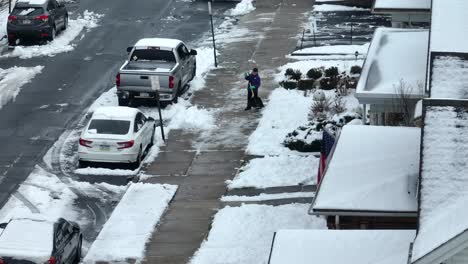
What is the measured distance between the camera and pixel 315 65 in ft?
124

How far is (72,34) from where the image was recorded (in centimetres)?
4362

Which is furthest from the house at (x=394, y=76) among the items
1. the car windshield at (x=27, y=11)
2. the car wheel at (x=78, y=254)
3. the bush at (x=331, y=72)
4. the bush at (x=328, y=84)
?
the car windshield at (x=27, y=11)

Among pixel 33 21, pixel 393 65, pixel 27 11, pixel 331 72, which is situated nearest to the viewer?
pixel 393 65

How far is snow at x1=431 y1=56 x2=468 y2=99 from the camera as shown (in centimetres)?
1711

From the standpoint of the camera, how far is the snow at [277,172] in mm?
27188

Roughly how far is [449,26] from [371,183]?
4.70 m

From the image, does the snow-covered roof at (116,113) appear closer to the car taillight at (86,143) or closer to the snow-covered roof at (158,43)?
the car taillight at (86,143)

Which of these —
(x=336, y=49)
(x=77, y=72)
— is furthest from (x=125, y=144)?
(x=336, y=49)

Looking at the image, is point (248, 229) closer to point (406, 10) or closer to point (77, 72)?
point (406, 10)

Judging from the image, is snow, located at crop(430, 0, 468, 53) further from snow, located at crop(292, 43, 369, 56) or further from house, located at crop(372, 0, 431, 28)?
snow, located at crop(292, 43, 369, 56)

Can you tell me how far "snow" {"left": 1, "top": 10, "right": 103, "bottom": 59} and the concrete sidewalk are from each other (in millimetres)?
6228

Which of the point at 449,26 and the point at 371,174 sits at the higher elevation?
the point at 449,26

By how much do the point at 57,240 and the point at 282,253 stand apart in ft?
20.2

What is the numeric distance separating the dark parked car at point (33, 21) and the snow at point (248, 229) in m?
18.3
